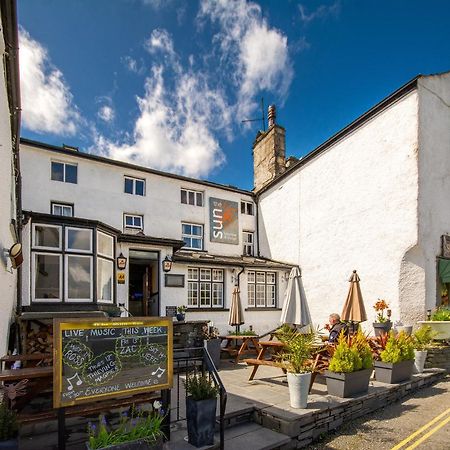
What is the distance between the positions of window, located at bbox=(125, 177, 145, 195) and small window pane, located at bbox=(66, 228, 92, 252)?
7096mm

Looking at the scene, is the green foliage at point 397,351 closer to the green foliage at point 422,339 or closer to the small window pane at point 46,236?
the green foliage at point 422,339

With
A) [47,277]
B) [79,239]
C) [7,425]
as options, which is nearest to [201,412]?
[7,425]

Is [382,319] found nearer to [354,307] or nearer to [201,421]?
[354,307]

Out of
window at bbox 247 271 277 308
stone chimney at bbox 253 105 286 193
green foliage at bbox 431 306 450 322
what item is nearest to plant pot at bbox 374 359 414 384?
green foliage at bbox 431 306 450 322

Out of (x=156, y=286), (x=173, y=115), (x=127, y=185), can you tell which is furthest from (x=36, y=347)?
(x=127, y=185)

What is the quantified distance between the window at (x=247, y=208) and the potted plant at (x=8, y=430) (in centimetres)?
1759

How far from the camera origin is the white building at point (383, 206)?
13094mm

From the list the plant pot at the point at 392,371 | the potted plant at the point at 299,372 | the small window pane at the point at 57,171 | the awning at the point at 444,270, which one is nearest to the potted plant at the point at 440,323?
the awning at the point at 444,270

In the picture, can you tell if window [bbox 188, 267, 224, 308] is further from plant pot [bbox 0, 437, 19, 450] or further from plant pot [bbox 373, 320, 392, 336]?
plant pot [bbox 0, 437, 19, 450]

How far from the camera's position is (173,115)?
1191cm

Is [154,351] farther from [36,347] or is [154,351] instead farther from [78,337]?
[36,347]

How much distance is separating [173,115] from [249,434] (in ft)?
32.8

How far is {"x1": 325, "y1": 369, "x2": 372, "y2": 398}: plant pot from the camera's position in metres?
6.75

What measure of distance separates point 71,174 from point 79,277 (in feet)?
24.1
